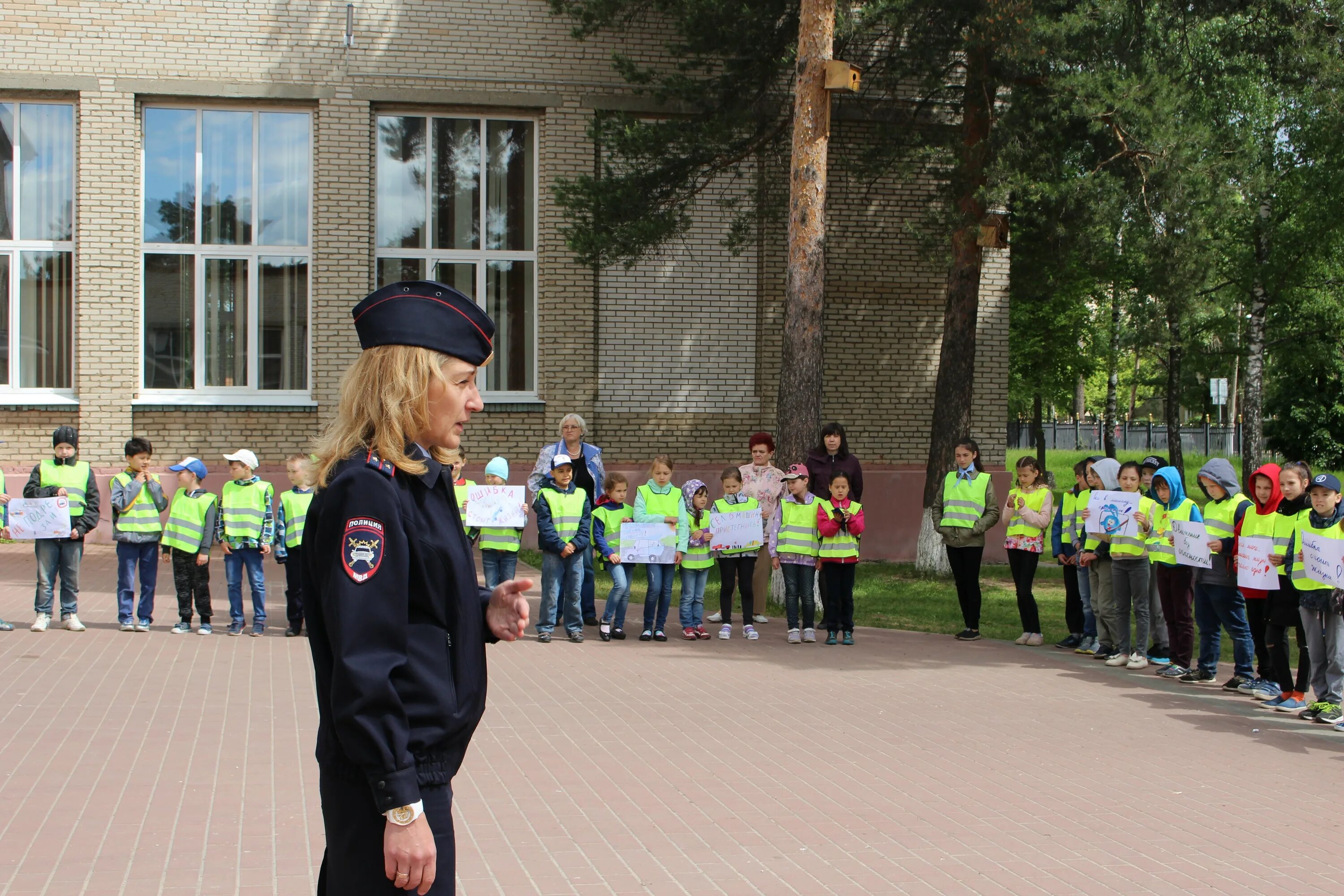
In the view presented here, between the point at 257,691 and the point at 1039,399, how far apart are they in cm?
3577

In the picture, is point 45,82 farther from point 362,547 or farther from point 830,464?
point 362,547

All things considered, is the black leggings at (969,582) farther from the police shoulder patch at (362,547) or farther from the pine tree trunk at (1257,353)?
the pine tree trunk at (1257,353)

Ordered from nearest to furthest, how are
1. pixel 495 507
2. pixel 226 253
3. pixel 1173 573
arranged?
pixel 1173 573
pixel 495 507
pixel 226 253

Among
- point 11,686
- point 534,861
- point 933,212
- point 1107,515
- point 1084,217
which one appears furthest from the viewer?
point 933,212

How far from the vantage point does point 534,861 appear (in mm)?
5516

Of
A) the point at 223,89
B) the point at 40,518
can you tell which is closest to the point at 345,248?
the point at 223,89

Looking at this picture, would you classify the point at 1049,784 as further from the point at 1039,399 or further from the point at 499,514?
the point at 1039,399

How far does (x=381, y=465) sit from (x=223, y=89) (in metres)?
18.9

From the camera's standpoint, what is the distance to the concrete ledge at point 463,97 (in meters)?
19.8

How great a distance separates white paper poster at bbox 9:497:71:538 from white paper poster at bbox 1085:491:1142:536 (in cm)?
955

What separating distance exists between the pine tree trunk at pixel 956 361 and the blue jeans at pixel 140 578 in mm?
10803

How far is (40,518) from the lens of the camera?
11672mm

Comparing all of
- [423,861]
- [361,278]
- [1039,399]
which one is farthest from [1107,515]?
[1039,399]

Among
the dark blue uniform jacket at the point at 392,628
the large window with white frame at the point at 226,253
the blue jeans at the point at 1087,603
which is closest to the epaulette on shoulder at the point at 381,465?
the dark blue uniform jacket at the point at 392,628
